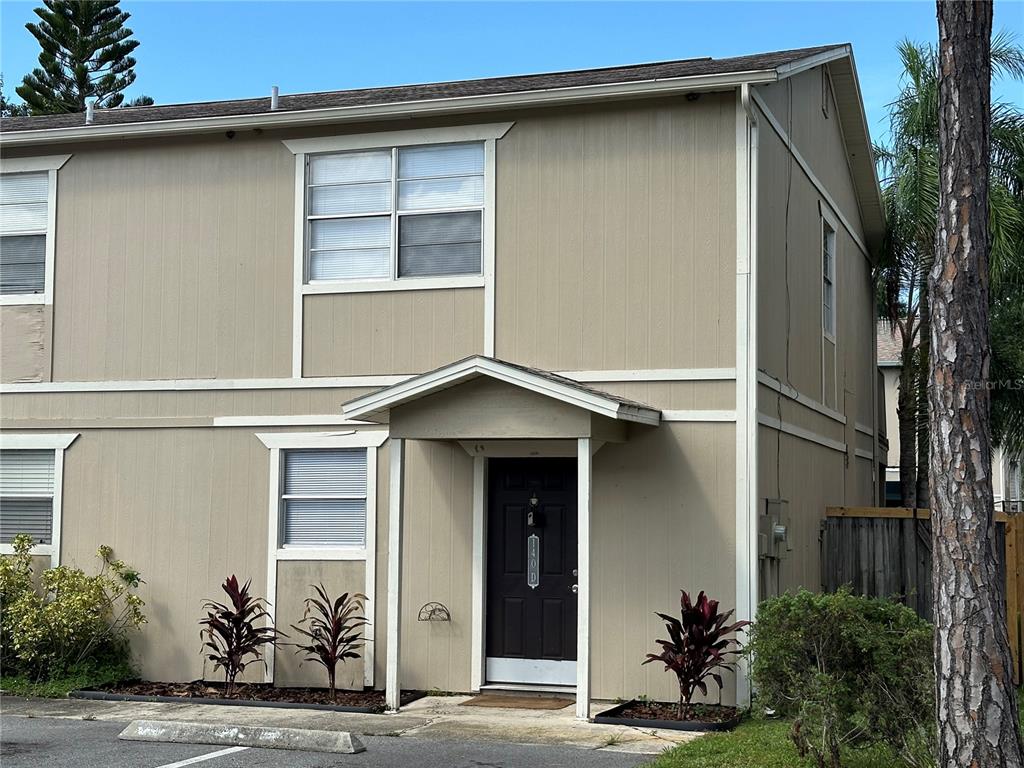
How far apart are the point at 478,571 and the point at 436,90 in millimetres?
5300

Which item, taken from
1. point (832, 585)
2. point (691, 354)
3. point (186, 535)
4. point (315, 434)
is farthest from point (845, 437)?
point (186, 535)

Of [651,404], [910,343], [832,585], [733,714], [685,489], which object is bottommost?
[733,714]

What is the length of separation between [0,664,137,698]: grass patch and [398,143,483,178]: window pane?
5.89 metres

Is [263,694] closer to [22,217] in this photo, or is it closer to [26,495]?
[26,495]

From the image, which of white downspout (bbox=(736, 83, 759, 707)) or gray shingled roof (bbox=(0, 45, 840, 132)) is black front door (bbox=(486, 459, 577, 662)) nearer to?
white downspout (bbox=(736, 83, 759, 707))

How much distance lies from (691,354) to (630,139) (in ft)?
7.19

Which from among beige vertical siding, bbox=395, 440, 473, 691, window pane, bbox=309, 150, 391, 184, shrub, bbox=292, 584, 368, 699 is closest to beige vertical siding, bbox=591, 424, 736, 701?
beige vertical siding, bbox=395, 440, 473, 691

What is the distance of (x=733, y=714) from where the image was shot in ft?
36.4

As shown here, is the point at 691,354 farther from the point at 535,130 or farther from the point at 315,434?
the point at 315,434

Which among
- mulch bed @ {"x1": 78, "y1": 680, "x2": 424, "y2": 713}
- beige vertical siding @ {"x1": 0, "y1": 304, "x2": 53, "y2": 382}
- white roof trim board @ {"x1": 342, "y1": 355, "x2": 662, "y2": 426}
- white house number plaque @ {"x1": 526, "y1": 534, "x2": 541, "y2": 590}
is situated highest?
beige vertical siding @ {"x1": 0, "y1": 304, "x2": 53, "y2": 382}

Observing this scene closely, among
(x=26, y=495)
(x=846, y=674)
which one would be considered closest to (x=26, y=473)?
(x=26, y=495)

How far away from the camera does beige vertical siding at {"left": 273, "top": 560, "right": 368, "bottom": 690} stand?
41.9ft

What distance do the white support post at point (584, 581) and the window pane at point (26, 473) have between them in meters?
6.24

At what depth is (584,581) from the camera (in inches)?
435
